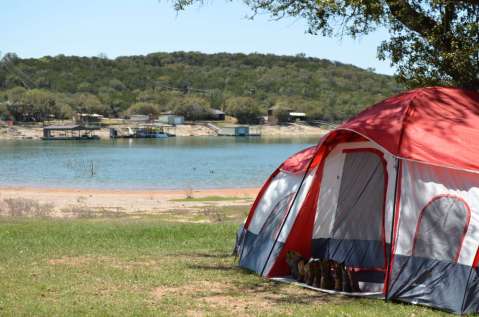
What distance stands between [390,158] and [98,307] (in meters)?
4.13

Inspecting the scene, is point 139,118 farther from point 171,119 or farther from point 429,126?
point 429,126

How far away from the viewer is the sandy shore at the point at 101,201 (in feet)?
83.1

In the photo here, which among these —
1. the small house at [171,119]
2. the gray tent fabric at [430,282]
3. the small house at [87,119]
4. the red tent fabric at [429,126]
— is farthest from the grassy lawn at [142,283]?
the small house at [171,119]

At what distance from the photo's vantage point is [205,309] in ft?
27.6

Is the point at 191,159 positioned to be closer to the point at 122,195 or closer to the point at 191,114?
the point at 122,195

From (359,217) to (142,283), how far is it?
10.6ft

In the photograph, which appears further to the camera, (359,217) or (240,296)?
(359,217)

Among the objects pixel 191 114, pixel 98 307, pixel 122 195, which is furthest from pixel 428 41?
pixel 191 114

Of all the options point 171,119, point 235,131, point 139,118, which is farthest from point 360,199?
point 139,118

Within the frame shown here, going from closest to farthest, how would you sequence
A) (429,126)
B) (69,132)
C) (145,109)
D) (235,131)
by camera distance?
1. (429,126)
2. (69,132)
3. (235,131)
4. (145,109)

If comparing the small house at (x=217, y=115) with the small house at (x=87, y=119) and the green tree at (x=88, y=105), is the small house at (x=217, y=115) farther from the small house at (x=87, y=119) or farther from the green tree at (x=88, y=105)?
the small house at (x=87, y=119)

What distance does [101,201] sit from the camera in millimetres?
31750

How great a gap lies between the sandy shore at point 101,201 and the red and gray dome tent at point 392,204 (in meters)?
14.2

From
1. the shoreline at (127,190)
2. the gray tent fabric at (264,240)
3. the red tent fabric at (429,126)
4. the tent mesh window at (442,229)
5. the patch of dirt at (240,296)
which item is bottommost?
the shoreline at (127,190)
